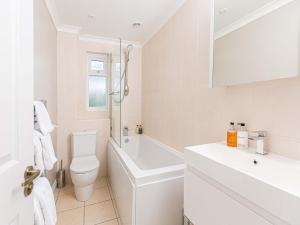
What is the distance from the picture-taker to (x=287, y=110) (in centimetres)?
94

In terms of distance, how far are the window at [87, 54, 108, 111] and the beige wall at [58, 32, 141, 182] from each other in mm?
123

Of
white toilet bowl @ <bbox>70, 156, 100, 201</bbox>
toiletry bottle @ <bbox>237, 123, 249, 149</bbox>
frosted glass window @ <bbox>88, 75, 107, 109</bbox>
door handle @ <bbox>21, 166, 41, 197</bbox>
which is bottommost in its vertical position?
white toilet bowl @ <bbox>70, 156, 100, 201</bbox>

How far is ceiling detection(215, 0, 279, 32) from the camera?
1.08 m

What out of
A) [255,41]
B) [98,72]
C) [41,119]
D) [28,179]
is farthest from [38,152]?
Answer: [98,72]

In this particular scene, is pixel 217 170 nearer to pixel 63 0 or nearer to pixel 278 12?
pixel 278 12

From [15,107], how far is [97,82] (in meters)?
2.55

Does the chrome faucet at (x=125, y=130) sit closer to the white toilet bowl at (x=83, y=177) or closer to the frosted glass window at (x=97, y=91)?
the frosted glass window at (x=97, y=91)

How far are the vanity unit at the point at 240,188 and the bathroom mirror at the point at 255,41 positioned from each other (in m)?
0.52

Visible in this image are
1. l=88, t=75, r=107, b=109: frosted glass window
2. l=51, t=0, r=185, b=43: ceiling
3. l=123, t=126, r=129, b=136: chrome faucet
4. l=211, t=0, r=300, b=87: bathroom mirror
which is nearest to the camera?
l=211, t=0, r=300, b=87: bathroom mirror

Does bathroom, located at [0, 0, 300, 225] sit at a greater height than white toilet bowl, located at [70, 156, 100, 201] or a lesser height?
greater

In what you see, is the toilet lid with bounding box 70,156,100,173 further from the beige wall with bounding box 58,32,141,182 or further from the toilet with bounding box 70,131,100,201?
the beige wall with bounding box 58,32,141,182

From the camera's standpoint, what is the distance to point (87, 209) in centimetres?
199

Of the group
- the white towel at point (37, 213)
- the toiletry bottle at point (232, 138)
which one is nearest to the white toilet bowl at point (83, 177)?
the white towel at point (37, 213)

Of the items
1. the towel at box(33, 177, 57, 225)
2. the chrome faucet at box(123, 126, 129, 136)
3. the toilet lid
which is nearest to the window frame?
the chrome faucet at box(123, 126, 129, 136)
